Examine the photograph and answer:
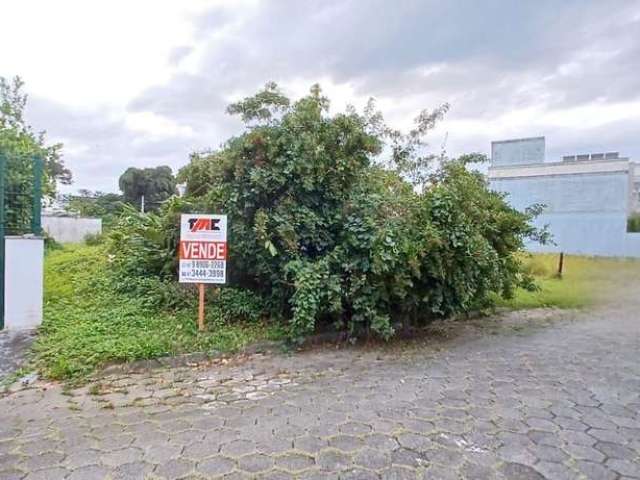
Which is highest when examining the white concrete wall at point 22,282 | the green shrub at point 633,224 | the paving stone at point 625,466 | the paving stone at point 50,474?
the green shrub at point 633,224

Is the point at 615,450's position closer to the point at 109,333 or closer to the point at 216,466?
the point at 216,466

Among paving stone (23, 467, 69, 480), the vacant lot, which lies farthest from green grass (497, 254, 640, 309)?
paving stone (23, 467, 69, 480)

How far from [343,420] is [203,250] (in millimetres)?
2801

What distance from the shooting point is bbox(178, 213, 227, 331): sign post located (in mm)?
4945

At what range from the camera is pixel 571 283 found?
10289 millimetres

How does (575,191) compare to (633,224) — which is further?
(633,224)

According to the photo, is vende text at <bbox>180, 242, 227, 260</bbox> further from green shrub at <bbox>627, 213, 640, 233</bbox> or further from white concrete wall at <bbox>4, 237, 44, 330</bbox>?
green shrub at <bbox>627, 213, 640, 233</bbox>

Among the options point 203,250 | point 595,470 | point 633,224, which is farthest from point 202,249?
point 633,224

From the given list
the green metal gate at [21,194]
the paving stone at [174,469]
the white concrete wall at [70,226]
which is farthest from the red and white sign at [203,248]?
the white concrete wall at [70,226]

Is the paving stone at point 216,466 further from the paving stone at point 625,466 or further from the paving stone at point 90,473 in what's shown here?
the paving stone at point 625,466

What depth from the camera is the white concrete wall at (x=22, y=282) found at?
4875 millimetres

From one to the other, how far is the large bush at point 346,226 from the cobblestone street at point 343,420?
0.65m

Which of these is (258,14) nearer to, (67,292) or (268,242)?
(268,242)

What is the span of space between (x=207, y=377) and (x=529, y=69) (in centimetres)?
873
